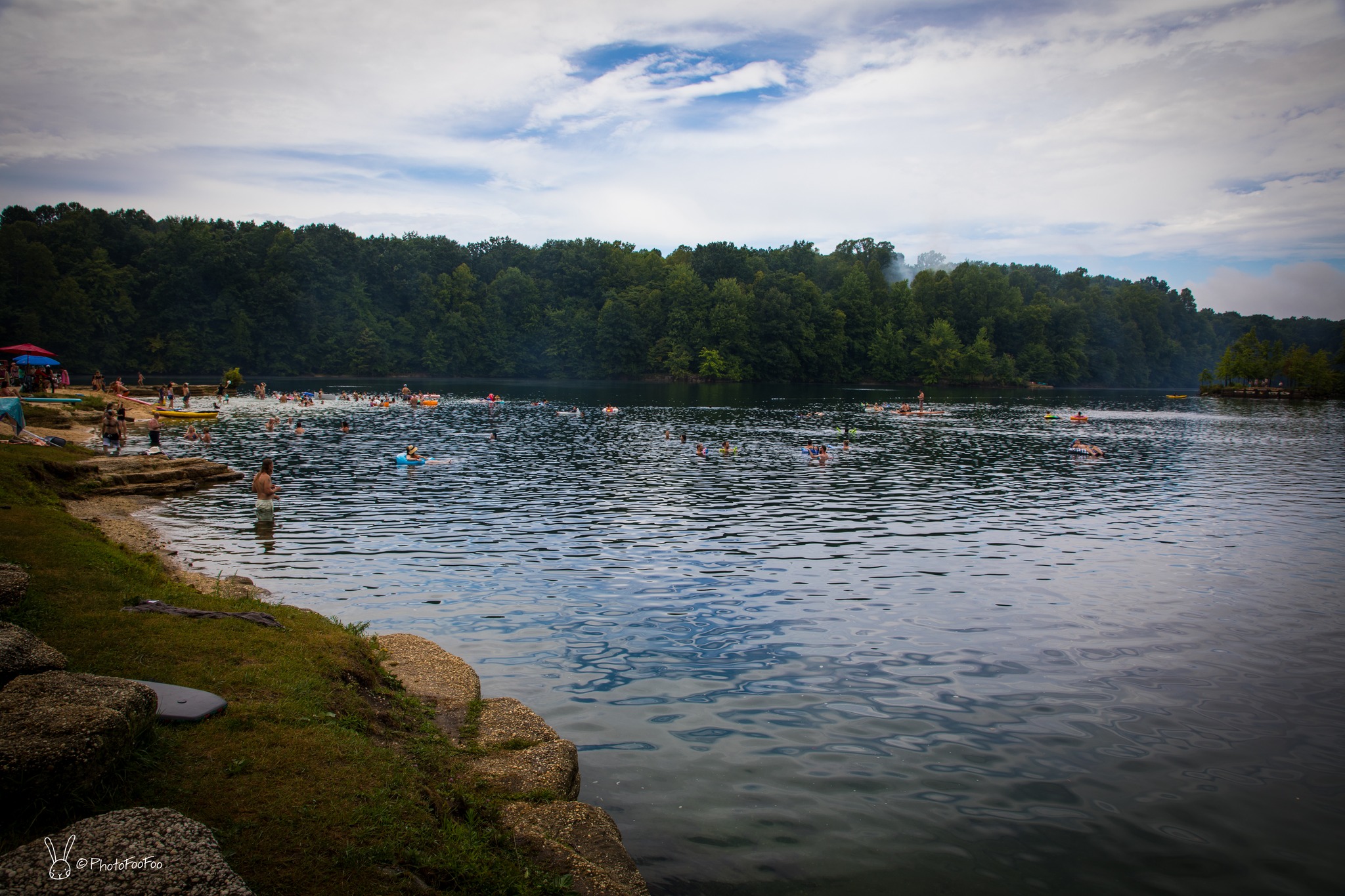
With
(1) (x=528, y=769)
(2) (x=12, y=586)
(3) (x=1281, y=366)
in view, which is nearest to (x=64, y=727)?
(1) (x=528, y=769)

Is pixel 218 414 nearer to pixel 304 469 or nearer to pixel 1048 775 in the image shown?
pixel 304 469

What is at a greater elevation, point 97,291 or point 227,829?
point 97,291

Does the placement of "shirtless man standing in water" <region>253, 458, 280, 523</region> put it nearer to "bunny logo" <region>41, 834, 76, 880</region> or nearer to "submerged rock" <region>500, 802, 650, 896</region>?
"submerged rock" <region>500, 802, 650, 896</region>

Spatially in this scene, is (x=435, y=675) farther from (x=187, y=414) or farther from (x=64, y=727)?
(x=187, y=414)

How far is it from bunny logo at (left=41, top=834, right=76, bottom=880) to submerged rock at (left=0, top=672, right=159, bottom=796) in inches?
47.7

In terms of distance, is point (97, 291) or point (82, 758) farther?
point (97, 291)

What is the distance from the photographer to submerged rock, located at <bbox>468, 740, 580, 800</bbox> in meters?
8.55

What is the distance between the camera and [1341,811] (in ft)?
32.1

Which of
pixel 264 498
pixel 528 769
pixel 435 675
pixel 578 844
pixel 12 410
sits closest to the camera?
pixel 578 844

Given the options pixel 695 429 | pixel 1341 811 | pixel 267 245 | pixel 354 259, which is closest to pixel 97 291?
pixel 267 245

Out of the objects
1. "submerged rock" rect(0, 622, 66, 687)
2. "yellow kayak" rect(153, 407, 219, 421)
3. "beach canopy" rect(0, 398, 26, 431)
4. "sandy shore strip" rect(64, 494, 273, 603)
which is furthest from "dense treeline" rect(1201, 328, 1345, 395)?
"submerged rock" rect(0, 622, 66, 687)

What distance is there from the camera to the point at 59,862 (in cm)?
449

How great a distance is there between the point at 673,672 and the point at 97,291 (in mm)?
163755

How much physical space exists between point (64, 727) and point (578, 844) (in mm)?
4447
